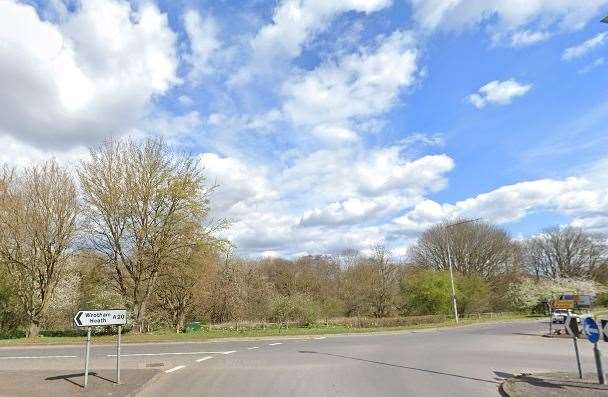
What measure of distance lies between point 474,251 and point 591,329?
58833 millimetres

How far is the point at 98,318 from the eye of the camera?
11023mm

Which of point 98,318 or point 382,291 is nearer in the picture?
point 98,318

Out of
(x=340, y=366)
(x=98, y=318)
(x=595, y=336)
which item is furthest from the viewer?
(x=340, y=366)

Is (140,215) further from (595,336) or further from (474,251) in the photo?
(474,251)

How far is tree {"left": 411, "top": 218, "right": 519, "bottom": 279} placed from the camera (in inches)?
2603

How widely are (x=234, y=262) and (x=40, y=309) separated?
19512 mm

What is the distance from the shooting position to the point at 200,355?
1825 cm

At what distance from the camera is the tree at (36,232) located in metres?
32.4

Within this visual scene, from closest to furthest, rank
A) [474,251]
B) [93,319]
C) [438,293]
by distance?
[93,319] → [438,293] → [474,251]

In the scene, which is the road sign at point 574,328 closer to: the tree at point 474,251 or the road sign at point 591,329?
the road sign at point 591,329

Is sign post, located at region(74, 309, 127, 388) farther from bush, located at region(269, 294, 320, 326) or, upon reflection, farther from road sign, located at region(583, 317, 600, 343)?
bush, located at region(269, 294, 320, 326)

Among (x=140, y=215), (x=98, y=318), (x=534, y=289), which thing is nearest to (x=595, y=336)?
(x=98, y=318)

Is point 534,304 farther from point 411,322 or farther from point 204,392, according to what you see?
point 204,392

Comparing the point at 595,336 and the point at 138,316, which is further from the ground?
the point at 138,316
